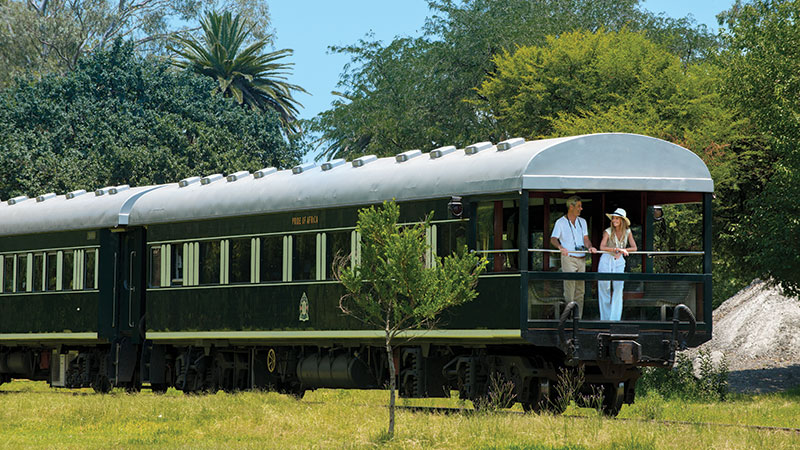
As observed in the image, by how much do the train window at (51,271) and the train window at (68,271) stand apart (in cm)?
26

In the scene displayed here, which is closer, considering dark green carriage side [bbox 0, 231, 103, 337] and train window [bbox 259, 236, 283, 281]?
train window [bbox 259, 236, 283, 281]

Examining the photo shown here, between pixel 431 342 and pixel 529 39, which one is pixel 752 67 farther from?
pixel 529 39

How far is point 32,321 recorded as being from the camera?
26.2 m

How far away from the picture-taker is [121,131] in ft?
173

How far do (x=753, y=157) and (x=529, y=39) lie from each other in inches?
628

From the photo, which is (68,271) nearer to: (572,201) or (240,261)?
(240,261)

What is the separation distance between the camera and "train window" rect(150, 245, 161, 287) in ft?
77.2

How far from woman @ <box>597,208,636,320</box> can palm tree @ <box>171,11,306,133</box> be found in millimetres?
54397

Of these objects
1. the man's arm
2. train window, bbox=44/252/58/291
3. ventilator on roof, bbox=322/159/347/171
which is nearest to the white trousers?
the man's arm

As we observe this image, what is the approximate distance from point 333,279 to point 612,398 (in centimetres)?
445

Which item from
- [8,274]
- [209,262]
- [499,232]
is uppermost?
[499,232]

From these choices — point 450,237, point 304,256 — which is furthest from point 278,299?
point 450,237

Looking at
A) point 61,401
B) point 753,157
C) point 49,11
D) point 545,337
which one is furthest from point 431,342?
→ point 49,11

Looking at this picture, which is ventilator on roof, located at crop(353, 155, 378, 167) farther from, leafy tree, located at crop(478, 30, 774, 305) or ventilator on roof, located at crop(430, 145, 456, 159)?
leafy tree, located at crop(478, 30, 774, 305)
